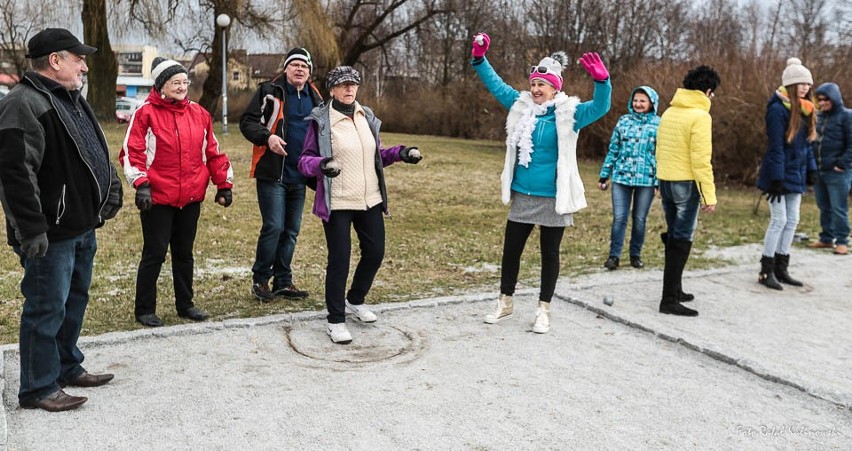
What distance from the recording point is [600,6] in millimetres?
38281

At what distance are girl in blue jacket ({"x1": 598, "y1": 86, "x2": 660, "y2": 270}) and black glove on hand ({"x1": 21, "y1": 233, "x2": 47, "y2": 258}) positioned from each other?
229 inches

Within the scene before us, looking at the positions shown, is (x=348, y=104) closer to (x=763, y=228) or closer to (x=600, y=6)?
(x=763, y=228)

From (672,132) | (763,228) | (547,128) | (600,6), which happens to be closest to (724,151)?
(763,228)

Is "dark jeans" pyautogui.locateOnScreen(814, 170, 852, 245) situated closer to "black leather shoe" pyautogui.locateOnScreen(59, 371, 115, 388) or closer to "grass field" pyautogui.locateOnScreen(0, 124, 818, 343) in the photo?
"grass field" pyautogui.locateOnScreen(0, 124, 818, 343)

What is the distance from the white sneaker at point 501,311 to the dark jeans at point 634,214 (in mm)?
2669

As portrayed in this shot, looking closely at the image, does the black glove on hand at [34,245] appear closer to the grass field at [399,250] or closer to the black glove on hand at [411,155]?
Answer: the grass field at [399,250]

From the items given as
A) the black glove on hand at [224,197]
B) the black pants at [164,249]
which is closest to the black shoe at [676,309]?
Answer: the black glove on hand at [224,197]

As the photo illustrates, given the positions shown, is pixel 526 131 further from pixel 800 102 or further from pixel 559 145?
pixel 800 102

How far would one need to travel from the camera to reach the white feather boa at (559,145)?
5410 mm

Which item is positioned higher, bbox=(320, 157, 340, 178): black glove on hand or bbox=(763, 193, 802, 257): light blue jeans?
bbox=(320, 157, 340, 178): black glove on hand

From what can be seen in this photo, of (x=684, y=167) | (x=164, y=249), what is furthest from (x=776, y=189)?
(x=164, y=249)

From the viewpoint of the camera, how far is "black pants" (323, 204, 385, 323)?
5.28 meters

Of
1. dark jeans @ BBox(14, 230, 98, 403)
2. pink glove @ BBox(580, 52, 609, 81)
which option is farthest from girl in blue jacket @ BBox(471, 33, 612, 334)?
dark jeans @ BBox(14, 230, 98, 403)

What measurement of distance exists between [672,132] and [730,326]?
63.8 inches
